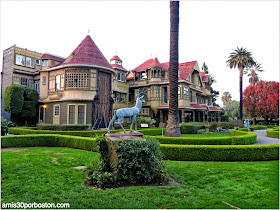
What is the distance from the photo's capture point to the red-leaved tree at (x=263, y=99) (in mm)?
41763

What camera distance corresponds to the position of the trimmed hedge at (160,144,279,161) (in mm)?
10289

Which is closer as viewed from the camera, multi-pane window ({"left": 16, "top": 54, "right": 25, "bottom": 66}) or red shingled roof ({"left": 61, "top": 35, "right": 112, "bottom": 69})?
red shingled roof ({"left": 61, "top": 35, "right": 112, "bottom": 69})

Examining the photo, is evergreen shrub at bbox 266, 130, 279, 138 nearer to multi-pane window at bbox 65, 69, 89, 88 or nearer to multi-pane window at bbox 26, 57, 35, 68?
multi-pane window at bbox 65, 69, 89, 88

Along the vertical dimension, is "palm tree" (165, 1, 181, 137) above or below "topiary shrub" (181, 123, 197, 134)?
above

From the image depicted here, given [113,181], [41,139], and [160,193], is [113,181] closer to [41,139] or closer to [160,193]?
[160,193]

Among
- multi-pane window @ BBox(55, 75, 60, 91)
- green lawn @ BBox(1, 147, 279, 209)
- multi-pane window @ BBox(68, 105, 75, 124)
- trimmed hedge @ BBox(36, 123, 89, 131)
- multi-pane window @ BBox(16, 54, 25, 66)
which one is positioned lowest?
green lawn @ BBox(1, 147, 279, 209)

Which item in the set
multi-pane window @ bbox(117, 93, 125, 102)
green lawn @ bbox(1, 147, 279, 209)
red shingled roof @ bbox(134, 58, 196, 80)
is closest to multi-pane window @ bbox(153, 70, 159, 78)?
red shingled roof @ bbox(134, 58, 196, 80)

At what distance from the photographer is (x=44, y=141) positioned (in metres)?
14.8

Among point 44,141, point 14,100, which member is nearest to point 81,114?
point 14,100

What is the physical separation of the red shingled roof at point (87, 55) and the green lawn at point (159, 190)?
1883 cm

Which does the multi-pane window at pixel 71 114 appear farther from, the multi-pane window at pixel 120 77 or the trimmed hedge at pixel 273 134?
the trimmed hedge at pixel 273 134

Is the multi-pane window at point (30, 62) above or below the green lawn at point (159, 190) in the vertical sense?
above

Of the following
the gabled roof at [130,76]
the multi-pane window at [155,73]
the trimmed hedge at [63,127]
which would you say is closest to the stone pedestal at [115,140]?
the trimmed hedge at [63,127]

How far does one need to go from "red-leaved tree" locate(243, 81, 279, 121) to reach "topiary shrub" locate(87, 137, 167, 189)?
4262 cm
